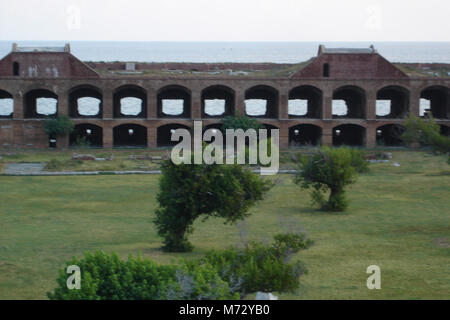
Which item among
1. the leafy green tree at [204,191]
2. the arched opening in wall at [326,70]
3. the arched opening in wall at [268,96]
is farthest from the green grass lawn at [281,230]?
the arched opening in wall at [268,96]

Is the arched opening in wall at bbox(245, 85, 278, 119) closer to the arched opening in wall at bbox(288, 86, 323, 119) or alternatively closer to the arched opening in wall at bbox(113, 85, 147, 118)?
the arched opening in wall at bbox(288, 86, 323, 119)

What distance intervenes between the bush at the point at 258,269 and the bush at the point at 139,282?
33 cm

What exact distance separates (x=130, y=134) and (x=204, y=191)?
90.9ft

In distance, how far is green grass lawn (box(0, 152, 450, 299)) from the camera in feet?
52.3

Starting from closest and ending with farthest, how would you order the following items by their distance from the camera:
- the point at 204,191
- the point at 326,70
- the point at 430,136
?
the point at 204,191 → the point at 430,136 → the point at 326,70

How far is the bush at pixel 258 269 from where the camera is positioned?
11617 mm

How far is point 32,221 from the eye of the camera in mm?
23297

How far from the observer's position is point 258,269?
1203 centimetres

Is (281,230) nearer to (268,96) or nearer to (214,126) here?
(214,126)

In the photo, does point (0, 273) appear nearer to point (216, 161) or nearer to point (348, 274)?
point (216, 161)

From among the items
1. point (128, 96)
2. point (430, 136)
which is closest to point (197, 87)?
point (128, 96)

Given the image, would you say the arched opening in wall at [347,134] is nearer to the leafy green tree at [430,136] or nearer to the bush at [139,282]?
the leafy green tree at [430,136]

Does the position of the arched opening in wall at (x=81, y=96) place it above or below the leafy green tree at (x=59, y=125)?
above

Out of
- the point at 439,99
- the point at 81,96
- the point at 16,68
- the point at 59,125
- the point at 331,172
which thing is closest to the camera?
the point at 331,172
